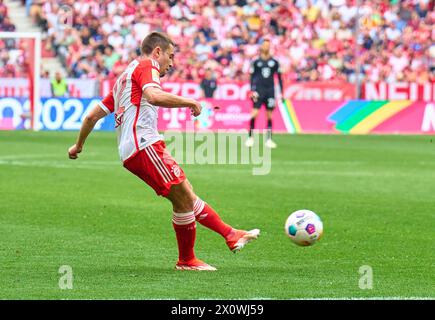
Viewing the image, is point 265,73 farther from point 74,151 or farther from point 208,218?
point 208,218

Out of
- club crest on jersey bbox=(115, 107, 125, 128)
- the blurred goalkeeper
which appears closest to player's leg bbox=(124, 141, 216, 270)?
club crest on jersey bbox=(115, 107, 125, 128)

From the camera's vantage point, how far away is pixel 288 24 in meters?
38.4

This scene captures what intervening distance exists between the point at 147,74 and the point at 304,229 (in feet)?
6.18

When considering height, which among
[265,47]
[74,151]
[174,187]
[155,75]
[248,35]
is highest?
[155,75]

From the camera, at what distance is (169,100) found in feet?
29.3

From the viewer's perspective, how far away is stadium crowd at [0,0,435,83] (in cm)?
3588

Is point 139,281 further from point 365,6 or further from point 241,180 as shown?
point 365,6

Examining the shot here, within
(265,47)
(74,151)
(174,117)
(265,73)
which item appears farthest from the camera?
(174,117)

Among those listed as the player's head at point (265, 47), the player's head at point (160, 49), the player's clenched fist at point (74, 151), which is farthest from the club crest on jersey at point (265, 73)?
the player's head at point (160, 49)

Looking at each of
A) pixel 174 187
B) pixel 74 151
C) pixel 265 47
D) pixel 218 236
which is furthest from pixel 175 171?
pixel 265 47

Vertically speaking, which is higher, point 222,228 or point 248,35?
point 222,228

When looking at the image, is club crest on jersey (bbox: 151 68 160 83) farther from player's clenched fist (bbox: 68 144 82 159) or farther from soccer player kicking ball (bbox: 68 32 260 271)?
player's clenched fist (bbox: 68 144 82 159)

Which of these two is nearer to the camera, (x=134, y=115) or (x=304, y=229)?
(x=134, y=115)

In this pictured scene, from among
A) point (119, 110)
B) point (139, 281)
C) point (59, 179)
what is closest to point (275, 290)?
point (139, 281)
